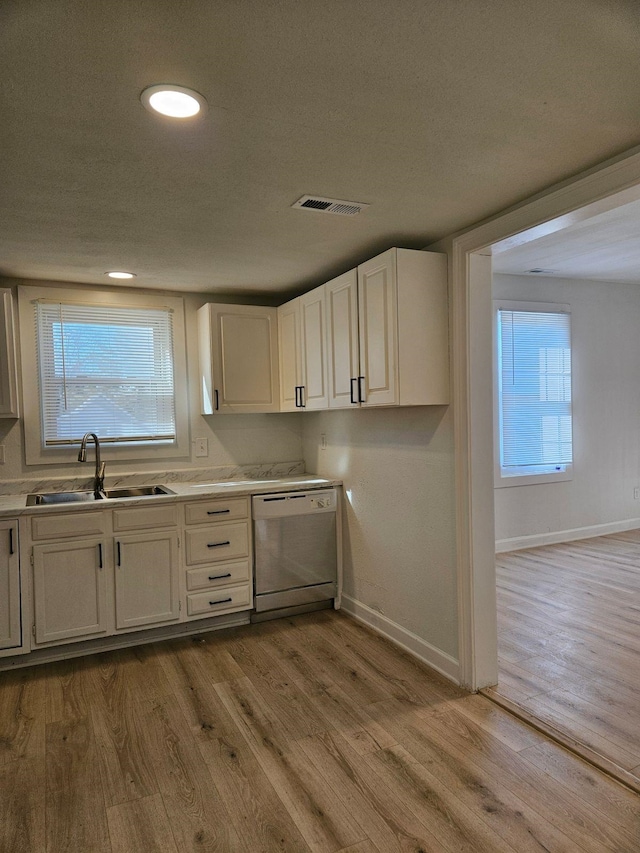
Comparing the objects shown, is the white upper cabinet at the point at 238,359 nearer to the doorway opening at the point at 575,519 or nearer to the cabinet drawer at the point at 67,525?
the cabinet drawer at the point at 67,525

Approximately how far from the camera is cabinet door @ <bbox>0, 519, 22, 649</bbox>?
3.07 metres

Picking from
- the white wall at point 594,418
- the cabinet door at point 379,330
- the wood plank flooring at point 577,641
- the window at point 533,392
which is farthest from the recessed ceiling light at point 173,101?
the white wall at point 594,418

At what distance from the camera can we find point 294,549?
3818 mm

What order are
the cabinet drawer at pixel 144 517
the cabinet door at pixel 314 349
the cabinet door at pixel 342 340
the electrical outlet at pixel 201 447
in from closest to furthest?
the cabinet door at pixel 342 340 → the cabinet drawer at pixel 144 517 → the cabinet door at pixel 314 349 → the electrical outlet at pixel 201 447

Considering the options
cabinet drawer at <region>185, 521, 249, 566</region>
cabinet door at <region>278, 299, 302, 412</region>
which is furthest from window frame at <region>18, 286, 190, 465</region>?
cabinet drawer at <region>185, 521, 249, 566</region>

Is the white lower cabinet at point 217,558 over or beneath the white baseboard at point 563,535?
over

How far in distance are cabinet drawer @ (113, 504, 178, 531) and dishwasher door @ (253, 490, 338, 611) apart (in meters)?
0.54

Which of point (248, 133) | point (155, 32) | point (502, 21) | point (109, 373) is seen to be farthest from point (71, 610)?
point (502, 21)

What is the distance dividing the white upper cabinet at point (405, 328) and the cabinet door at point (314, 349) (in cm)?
50

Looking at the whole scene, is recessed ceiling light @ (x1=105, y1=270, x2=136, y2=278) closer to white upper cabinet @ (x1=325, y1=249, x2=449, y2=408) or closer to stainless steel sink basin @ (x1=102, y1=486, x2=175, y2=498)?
stainless steel sink basin @ (x1=102, y1=486, x2=175, y2=498)

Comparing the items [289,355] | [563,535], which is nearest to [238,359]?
[289,355]

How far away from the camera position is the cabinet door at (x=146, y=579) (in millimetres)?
3342

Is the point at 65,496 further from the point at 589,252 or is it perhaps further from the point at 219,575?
the point at 589,252

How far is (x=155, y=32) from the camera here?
1.31 metres
